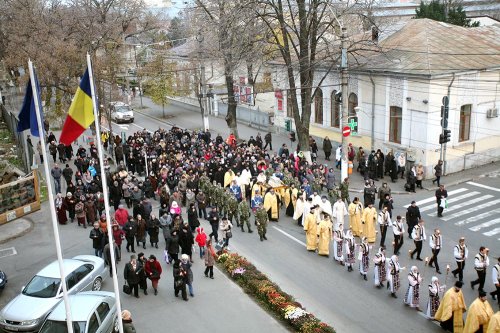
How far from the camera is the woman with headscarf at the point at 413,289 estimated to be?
14.4 meters

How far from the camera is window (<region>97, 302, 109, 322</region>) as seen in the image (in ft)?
43.3

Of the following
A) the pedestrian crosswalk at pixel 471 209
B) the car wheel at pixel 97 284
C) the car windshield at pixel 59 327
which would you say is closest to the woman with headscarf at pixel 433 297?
the pedestrian crosswalk at pixel 471 209

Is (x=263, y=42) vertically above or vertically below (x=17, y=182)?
above

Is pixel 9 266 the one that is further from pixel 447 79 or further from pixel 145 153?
pixel 447 79

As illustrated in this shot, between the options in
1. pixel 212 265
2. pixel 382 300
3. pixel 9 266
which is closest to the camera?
pixel 382 300

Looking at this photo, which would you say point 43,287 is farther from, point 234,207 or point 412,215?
point 412,215

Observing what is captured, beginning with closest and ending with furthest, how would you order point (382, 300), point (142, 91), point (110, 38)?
1. point (382, 300)
2. point (110, 38)
3. point (142, 91)

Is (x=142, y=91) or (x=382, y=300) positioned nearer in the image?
(x=382, y=300)

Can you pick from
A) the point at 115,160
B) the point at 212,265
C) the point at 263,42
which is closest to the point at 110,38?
the point at 115,160

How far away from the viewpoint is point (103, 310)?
44.0ft

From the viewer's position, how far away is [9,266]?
18766mm

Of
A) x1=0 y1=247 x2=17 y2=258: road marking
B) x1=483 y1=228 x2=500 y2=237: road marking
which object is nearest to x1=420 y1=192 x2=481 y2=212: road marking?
x1=483 y1=228 x2=500 y2=237: road marking

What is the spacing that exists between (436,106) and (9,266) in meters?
Result: 19.6

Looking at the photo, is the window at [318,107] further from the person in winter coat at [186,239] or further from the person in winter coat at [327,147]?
the person in winter coat at [186,239]
